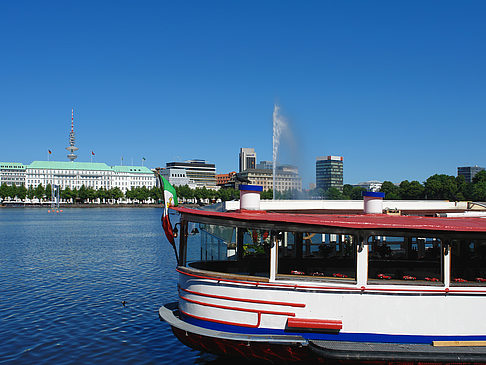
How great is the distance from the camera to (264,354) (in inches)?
459

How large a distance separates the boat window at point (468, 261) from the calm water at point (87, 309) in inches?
289

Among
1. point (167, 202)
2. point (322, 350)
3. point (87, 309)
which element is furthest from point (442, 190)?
→ point (322, 350)

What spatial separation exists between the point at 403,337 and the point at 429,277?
7.33 ft

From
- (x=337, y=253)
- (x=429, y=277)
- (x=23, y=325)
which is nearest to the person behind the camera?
(x=429, y=277)

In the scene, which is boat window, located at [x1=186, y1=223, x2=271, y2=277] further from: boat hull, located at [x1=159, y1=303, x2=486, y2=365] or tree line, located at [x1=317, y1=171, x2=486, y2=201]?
tree line, located at [x1=317, y1=171, x2=486, y2=201]

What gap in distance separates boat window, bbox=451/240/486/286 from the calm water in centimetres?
735

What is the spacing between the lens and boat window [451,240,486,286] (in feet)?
40.7

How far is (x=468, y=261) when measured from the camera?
1288 centimetres

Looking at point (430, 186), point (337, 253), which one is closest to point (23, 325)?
point (337, 253)

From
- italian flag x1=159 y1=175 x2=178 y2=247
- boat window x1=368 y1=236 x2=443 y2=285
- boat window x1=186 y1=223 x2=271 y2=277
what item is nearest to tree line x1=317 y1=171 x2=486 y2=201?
boat window x1=368 y1=236 x2=443 y2=285

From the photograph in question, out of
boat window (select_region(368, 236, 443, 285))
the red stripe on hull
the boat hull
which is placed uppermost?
boat window (select_region(368, 236, 443, 285))

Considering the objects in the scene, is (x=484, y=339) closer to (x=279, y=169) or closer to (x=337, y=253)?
(x=337, y=253)

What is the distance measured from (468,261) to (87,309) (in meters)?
15.4

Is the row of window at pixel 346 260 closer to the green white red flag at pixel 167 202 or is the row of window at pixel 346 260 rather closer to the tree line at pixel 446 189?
the green white red flag at pixel 167 202
